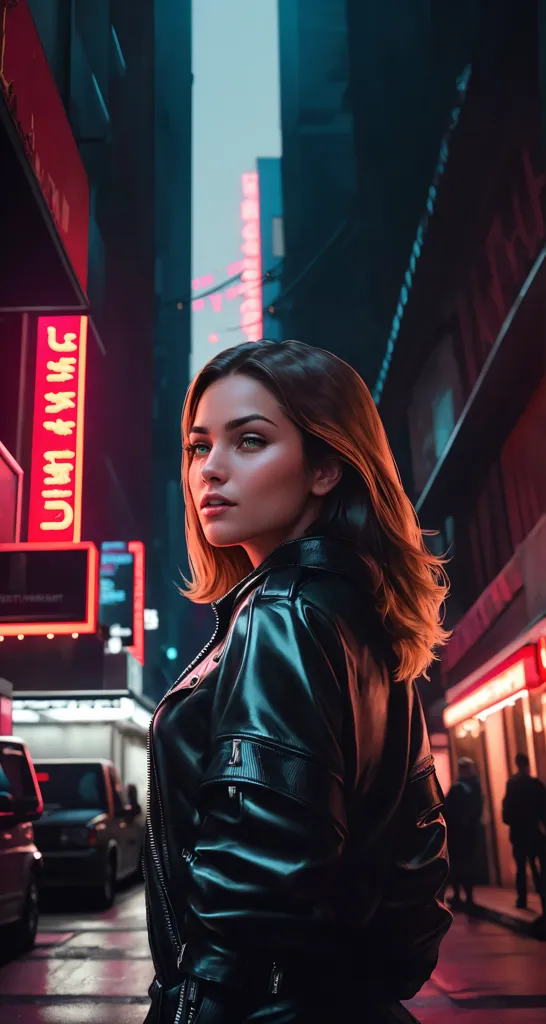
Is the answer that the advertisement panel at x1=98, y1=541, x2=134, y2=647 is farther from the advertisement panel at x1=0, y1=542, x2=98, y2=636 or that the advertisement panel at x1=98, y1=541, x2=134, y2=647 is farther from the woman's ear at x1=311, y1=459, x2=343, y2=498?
the woman's ear at x1=311, y1=459, x2=343, y2=498

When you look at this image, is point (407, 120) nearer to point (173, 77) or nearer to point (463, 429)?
point (463, 429)

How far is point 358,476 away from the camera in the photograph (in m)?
1.65

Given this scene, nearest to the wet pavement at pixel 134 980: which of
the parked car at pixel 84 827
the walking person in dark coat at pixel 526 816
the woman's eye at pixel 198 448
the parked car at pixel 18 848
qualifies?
the parked car at pixel 18 848

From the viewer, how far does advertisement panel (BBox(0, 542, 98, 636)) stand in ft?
40.2

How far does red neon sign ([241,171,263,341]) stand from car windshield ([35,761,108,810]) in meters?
42.5

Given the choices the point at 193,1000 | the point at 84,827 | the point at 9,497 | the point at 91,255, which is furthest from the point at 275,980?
the point at 91,255

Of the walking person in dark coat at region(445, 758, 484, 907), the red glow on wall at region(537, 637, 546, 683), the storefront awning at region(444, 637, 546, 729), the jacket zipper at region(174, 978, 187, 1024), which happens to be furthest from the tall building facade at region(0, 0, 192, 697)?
the red glow on wall at region(537, 637, 546, 683)

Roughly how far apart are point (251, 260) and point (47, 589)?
47.9 m

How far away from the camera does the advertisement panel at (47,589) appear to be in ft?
40.2

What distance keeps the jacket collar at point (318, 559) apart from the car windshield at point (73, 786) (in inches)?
509

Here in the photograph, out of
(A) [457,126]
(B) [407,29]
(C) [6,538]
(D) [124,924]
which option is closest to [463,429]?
(A) [457,126]

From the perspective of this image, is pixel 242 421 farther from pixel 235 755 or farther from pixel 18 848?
pixel 18 848

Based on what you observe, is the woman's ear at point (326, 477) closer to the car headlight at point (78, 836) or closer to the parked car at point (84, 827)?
the parked car at point (84, 827)

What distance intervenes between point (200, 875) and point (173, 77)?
67.3 m
